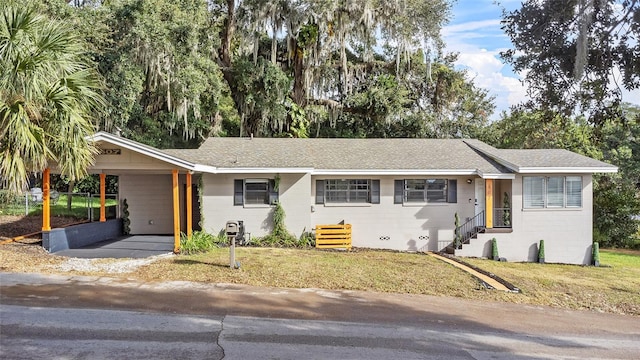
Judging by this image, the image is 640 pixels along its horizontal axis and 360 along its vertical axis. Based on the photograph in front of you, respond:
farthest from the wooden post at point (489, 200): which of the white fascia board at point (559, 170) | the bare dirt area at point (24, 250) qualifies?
the bare dirt area at point (24, 250)

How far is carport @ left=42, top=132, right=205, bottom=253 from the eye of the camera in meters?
11.5

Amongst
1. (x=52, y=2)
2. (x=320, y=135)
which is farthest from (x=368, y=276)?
(x=320, y=135)

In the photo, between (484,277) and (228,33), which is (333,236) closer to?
(484,277)

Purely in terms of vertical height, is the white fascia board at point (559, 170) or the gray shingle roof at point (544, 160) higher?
the gray shingle roof at point (544, 160)

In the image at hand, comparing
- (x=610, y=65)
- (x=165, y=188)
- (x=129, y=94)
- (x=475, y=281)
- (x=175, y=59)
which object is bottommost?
(x=475, y=281)

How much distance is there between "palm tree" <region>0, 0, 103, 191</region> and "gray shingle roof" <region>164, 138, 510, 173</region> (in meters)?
4.20

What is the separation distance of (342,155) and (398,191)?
2489mm

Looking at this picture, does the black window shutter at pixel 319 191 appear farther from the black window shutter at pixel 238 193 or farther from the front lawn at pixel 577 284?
the front lawn at pixel 577 284

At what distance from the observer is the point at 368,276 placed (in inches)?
403

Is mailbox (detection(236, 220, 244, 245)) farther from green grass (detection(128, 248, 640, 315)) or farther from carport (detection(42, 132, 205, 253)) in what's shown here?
carport (detection(42, 132, 205, 253))

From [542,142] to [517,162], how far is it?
12141mm

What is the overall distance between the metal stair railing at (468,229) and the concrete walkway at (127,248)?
30.4 feet

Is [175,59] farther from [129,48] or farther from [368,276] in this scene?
[368,276]

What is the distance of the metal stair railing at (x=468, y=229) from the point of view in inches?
620
